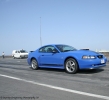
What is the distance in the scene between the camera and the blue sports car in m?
7.40

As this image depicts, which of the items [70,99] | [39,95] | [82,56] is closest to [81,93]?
[70,99]

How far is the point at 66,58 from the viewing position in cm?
798

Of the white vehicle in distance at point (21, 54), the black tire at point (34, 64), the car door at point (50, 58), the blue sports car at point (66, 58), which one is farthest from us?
the white vehicle in distance at point (21, 54)

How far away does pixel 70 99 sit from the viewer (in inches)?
161

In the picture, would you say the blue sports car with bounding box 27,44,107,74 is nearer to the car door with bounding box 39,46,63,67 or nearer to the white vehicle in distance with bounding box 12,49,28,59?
the car door with bounding box 39,46,63,67

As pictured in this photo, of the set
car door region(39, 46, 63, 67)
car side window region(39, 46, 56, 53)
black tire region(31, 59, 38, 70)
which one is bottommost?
black tire region(31, 59, 38, 70)

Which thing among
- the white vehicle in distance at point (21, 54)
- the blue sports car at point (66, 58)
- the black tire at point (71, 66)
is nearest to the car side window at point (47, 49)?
the blue sports car at point (66, 58)

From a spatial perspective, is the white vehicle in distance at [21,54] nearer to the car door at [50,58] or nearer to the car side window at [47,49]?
the car side window at [47,49]

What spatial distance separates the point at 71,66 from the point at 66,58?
1.45ft

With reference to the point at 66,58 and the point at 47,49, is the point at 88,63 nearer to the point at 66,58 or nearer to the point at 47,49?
the point at 66,58

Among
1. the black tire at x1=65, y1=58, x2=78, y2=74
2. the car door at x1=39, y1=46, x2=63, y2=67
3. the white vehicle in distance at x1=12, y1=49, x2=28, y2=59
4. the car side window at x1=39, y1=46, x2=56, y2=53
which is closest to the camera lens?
the black tire at x1=65, y1=58, x2=78, y2=74

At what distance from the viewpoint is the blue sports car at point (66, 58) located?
291 inches

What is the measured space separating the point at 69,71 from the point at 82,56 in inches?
38.0

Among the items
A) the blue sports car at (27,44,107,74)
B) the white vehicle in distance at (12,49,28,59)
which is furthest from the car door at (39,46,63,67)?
the white vehicle in distance at (12,49,28,59)
